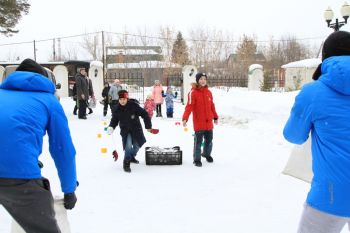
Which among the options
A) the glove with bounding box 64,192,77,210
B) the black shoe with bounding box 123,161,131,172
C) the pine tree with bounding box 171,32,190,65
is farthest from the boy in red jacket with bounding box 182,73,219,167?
the pine tree with bounding box 171,32,190,65

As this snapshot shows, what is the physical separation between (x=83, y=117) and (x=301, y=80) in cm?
1436

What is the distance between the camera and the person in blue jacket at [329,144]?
239 centimetres

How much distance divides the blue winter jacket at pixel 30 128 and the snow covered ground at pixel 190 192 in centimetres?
212

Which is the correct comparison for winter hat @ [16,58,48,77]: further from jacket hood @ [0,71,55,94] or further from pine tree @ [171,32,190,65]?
pine tree @ [171,32,190,65]

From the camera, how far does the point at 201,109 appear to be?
26.5ft

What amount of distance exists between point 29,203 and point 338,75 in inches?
79.4

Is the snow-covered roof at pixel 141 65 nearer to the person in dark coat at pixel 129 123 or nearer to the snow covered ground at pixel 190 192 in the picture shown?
the snow covered ground at pixel 190 192

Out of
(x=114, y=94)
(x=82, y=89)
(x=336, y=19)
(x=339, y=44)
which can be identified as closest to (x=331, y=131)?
(x=339, y=44)

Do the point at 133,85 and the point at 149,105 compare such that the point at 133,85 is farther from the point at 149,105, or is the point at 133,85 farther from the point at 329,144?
the point at 329,144

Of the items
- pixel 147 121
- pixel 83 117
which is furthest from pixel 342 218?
pixel 83 117

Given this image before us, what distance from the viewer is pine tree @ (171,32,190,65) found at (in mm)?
45031

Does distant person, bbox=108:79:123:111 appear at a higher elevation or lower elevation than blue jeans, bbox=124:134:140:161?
higher

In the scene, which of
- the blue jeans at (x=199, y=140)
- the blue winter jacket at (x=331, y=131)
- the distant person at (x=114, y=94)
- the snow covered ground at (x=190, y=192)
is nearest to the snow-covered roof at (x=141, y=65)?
the distant person at (x=114, y=94)

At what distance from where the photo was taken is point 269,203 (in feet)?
18.6
